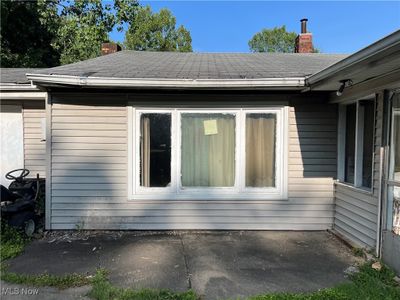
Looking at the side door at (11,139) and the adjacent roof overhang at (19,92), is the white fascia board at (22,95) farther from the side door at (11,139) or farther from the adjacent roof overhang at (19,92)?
the side door at (11,139)

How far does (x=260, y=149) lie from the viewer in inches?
238

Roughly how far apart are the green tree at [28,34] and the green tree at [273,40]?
2394 cm

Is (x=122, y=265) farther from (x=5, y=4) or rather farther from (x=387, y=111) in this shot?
(x=5, y=4)

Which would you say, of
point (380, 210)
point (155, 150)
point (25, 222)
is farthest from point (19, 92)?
point (380, 210)

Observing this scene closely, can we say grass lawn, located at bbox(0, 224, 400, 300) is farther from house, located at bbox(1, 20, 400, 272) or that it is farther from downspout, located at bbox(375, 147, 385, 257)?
house, located at bbox(1, 20, 400, 272)

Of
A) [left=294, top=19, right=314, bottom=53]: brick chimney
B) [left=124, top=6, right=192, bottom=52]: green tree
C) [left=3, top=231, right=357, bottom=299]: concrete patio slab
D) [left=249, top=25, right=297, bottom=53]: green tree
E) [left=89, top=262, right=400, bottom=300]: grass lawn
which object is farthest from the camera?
[left=249, top=25, right=297, bottom=53]: green tree

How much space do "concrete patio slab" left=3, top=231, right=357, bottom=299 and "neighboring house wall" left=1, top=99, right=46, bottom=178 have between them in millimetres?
2499

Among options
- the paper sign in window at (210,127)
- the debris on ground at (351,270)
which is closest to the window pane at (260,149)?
the paper sign in window at (210,127)

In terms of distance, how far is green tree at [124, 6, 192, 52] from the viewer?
98.5ft

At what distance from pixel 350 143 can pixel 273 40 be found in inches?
1330

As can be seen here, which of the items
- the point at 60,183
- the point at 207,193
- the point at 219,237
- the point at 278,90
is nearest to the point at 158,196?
the point at 207,193

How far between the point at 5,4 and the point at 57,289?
16816 millimetres

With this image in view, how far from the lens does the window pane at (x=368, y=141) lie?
16.6ft

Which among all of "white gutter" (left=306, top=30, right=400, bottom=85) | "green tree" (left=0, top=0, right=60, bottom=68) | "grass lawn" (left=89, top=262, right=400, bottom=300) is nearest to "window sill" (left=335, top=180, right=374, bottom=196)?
"grass lawn" (left=89, top=262, right=400, bottom=300)
